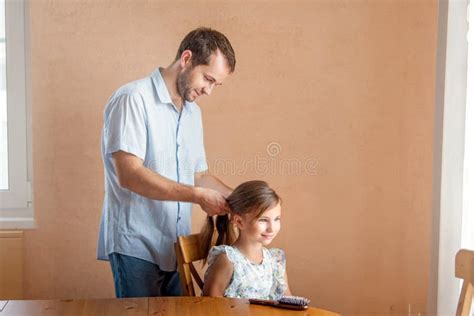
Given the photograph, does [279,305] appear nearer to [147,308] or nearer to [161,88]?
[147,308]

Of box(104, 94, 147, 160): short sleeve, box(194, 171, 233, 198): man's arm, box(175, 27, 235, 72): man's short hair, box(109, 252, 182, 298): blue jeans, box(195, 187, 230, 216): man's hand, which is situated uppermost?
box(175, 27, 235, 72): man's short hair

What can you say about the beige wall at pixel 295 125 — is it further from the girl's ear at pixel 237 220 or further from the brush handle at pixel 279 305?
the brush handle at pixel 279 305

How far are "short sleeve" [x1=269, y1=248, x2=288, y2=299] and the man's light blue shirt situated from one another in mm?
383

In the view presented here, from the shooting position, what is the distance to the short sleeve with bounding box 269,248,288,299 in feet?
8.72

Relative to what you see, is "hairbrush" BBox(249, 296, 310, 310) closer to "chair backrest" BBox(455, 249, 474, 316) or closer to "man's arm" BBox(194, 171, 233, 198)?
"chair backrest" BBox(455, 249, 474, 316)

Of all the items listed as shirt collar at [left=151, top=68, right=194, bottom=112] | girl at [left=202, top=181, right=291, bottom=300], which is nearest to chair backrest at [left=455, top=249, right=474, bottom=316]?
girl at [left=202, top=181, right=291, bottom=300]

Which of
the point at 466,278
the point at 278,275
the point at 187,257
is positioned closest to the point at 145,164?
the point at 187,257

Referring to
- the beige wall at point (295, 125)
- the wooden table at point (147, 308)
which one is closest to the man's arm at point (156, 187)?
the beige wall at point (295, 125)

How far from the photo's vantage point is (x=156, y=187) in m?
2.66

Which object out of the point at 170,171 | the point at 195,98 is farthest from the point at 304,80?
the point at 170,171

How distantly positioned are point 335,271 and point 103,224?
1004 mm

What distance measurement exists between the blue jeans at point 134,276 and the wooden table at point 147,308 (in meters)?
0.49

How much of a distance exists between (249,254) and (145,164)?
51 centimetres

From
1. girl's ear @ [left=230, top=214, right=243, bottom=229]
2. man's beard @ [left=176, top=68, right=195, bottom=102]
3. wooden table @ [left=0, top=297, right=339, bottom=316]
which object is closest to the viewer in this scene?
wooden table @ [left=0, top=297, right=339, bottom=316]
